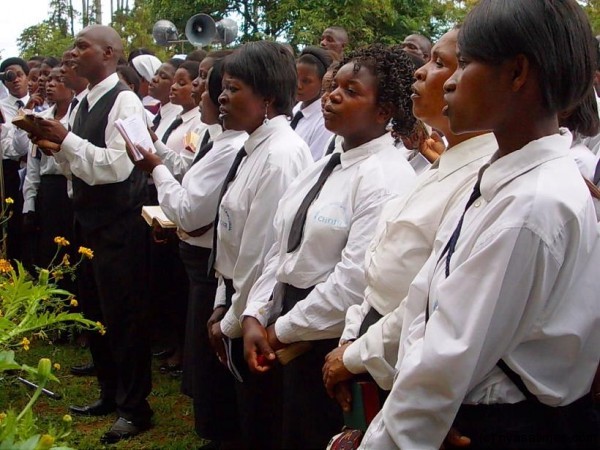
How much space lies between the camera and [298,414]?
289 centimetres

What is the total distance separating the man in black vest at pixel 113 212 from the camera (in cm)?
430

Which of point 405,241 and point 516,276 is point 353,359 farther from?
point 516,276

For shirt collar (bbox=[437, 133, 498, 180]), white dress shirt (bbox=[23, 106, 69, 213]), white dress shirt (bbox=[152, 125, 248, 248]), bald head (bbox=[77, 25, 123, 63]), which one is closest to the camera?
shirt collar (bbox=[437, 133, 498, 180])

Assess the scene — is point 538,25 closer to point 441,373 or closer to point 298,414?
point 441,373

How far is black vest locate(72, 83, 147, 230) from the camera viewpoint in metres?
4.39

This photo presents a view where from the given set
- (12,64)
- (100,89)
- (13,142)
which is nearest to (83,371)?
(100,89)

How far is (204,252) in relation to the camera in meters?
3.93

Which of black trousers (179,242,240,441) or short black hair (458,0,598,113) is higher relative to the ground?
short black hair (458,0,598,113)

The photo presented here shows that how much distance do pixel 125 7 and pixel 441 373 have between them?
28788mm

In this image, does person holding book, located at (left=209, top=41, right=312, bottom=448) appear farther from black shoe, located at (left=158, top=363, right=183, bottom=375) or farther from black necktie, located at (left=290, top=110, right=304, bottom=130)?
black shoe, located at (left=158, top=363, right=183, bottom=375)

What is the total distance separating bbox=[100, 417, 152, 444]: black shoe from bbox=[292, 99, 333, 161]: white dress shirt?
203 centimetres

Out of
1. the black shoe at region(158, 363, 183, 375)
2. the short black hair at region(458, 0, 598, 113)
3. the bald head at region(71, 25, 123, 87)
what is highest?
the short black hair at region(458, 0, 598, 113)

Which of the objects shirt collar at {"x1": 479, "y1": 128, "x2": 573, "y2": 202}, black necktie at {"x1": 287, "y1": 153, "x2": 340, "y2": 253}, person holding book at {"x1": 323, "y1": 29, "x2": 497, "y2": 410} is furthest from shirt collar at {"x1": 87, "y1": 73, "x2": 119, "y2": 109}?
shirt collar at {"x1": 479, "y1": 128, "x2": 573, "y2": 202}

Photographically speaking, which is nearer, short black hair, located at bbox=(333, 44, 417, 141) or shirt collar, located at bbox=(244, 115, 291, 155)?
short black hair, located at bbox=(333, 44, 417, 141)
